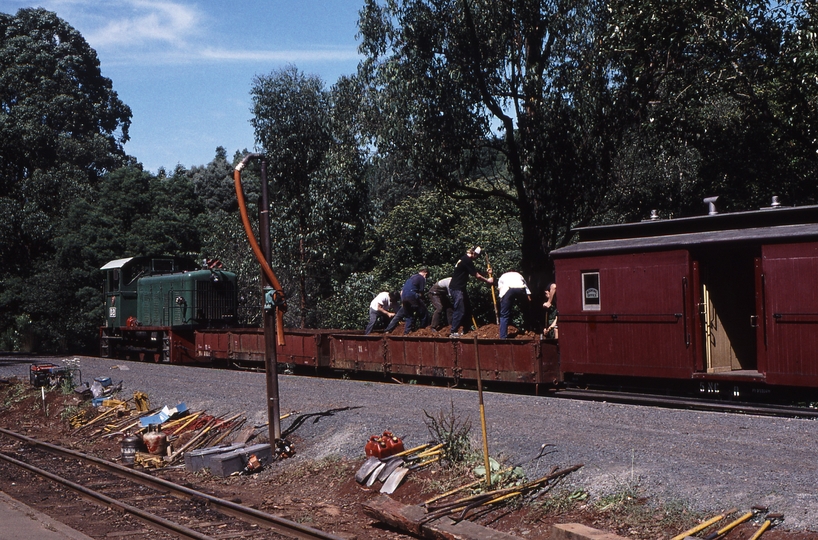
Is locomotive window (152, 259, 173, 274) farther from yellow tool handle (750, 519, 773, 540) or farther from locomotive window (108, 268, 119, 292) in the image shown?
yellow tool handle (750, 519, 773, 540)

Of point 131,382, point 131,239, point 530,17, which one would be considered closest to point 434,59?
point 530,17

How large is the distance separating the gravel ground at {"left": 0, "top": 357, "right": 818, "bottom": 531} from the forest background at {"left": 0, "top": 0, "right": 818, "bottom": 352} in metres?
7.37

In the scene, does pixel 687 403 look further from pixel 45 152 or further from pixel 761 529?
pixel 45 152

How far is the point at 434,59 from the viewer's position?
20.7 metres

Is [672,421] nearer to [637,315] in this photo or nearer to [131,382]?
[637,315]

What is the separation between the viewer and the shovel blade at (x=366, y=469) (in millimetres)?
9766

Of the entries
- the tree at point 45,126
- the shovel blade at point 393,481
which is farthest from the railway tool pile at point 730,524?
the tree at point 45,126

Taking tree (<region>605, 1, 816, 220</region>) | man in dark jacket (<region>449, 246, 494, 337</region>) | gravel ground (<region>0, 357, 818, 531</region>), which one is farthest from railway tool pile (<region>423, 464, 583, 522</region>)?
tree (<region>605, 1, 816, 220</region>)

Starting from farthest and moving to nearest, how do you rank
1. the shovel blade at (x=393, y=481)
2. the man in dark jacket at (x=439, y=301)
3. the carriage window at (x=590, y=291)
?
the man in dark jacket at (x=439, y=301) → the carriage window at (x=590, y=291) → the shovel blade at (x=393, y=481)

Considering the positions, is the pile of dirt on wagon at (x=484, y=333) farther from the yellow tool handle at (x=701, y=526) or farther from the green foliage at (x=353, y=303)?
the yellow tool handle at (x=701, y=526)

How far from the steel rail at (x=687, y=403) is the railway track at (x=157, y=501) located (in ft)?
23.1

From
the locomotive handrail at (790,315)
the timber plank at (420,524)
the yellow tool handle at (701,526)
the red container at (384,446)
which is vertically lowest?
the timber plank at (420,524)

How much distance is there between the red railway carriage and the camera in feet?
38.0

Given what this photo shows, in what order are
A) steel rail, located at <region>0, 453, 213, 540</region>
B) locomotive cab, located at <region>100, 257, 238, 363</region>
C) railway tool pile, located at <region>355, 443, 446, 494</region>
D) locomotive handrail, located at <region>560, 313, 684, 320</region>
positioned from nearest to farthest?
steel rail, located at <region>0, 453, 213, 540</region>
railway tool pile, located at <region>355, 443, 446, 494</region>
locomotive handrail, located at <region>560, 313, 684, 320</region>
locomotive cab, located at <region>100, 257, 238, 363</region>
